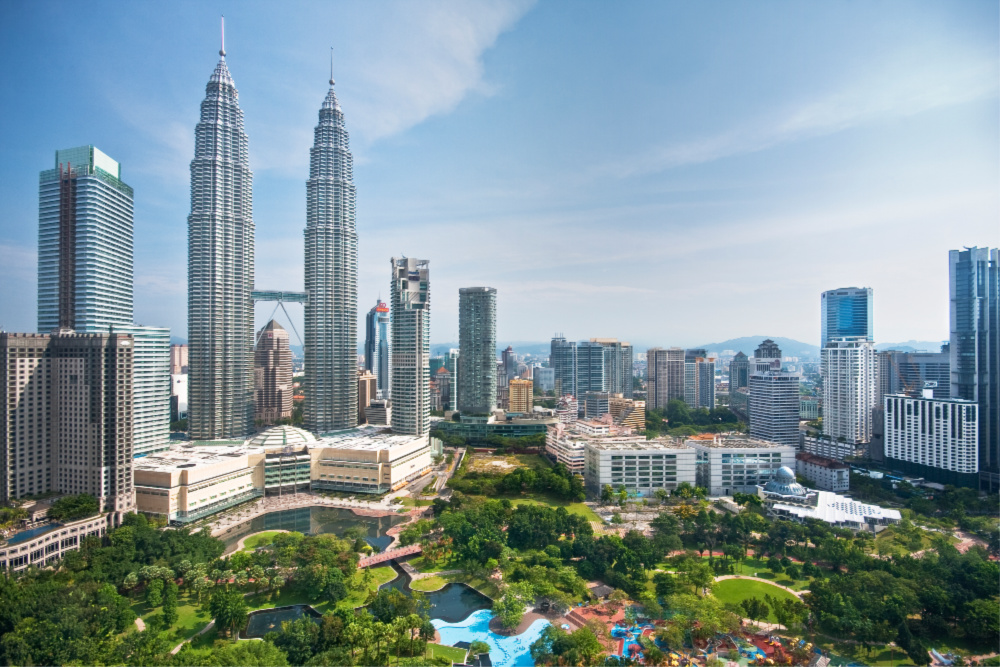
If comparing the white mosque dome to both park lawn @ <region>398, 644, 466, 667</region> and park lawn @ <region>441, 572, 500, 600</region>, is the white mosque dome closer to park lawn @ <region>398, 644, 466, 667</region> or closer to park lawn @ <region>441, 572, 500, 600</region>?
park lawn @ <region>441, 572, 500, 600</region>

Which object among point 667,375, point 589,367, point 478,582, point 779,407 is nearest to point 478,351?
point 589,367

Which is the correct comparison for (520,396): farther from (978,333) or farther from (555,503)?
(978,333)

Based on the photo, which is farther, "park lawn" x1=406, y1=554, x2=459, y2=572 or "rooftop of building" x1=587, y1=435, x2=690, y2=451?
"rooftop of building" x1=587, y1=435, x2=690, y2=451

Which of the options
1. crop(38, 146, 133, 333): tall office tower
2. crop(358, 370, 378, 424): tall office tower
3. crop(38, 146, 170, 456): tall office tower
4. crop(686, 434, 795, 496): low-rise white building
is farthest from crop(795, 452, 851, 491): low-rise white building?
crop(38, 146, 133, 333): tall office tower

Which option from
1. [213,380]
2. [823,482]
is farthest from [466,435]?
[823,482]

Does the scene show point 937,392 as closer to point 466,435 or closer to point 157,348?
point 466,435
